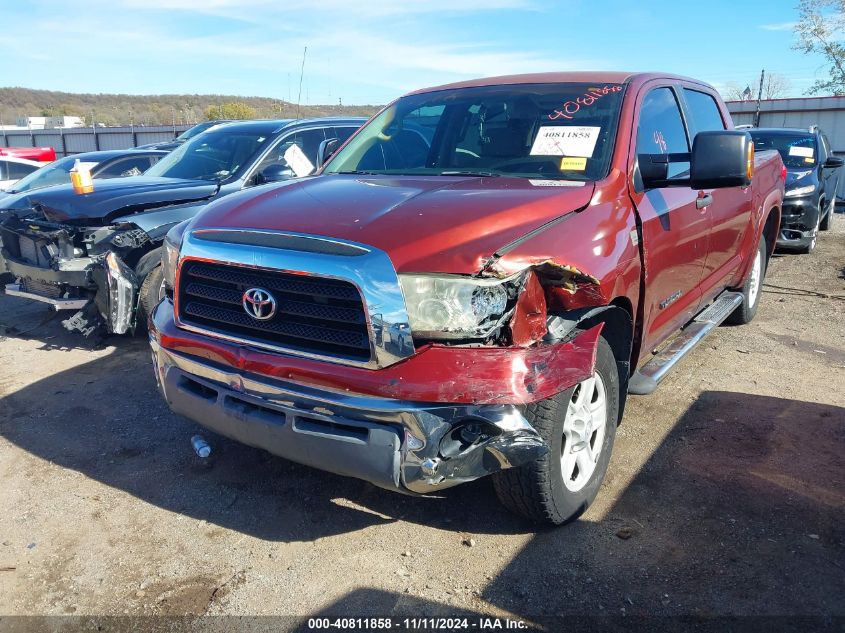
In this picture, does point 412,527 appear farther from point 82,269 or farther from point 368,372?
point 82,269

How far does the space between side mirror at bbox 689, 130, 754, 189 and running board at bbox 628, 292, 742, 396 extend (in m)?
1.04

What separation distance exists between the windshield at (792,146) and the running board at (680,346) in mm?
5742

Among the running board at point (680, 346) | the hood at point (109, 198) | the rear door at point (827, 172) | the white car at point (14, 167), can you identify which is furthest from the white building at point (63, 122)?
the running board at point (680, 346)

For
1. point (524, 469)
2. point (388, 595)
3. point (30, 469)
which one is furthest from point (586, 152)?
point (30, 469)

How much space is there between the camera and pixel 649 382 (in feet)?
12.0

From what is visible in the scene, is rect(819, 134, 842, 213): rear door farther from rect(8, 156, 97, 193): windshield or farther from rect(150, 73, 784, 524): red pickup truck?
rect(8, 156, 97, 193): windshield

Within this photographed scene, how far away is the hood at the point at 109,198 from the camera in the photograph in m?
5.68

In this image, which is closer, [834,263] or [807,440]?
[807,440]

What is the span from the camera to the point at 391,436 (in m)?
2.52

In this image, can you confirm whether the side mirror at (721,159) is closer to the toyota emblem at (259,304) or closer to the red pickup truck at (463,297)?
the red pickup truck at (463,297)

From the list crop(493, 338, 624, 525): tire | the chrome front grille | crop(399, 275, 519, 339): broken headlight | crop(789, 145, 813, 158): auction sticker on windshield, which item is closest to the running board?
crop(493, 338, 624, 525): tire

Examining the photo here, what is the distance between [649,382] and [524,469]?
120 cm

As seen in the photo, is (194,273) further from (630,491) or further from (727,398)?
(727,398)

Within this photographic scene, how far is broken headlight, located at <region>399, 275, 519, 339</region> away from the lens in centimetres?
255
